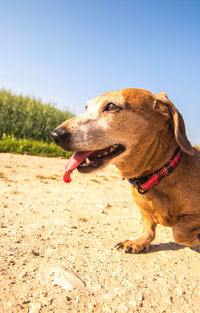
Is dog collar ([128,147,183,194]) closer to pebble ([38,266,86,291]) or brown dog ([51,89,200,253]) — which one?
brown dog ([51,89,200,253])

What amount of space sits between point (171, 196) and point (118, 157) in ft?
2.10

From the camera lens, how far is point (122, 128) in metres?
2.59

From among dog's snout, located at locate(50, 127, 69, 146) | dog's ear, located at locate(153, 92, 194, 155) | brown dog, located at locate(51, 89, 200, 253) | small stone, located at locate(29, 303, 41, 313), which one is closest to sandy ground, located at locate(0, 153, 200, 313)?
small stone, located at locate(29, 303, 41, 313)

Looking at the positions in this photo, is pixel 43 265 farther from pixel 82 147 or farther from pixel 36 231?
pixel 82 147

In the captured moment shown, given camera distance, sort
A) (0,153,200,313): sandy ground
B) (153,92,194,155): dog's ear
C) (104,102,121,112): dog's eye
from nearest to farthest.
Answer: (0,153,200,313): sandy ground < (153,92,194,155): dog's ear < (104,102,121,112): dog's eye

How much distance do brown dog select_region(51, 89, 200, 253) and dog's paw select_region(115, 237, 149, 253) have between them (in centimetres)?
51

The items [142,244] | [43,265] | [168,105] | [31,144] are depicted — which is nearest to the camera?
[43,265]

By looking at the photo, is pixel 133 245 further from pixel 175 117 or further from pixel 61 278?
pixel 175 117

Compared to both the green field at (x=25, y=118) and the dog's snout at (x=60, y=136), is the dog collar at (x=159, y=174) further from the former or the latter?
the green field at (x=25, y=118)

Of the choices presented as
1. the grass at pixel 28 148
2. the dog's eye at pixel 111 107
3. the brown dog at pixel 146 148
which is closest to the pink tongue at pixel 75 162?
the brown dog at pixel 146 148

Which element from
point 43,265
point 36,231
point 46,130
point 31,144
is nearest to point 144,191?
point 43,265

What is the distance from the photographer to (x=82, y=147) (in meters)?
2.55

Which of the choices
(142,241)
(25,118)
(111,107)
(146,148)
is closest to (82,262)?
(142,241)

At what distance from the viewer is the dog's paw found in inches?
117
